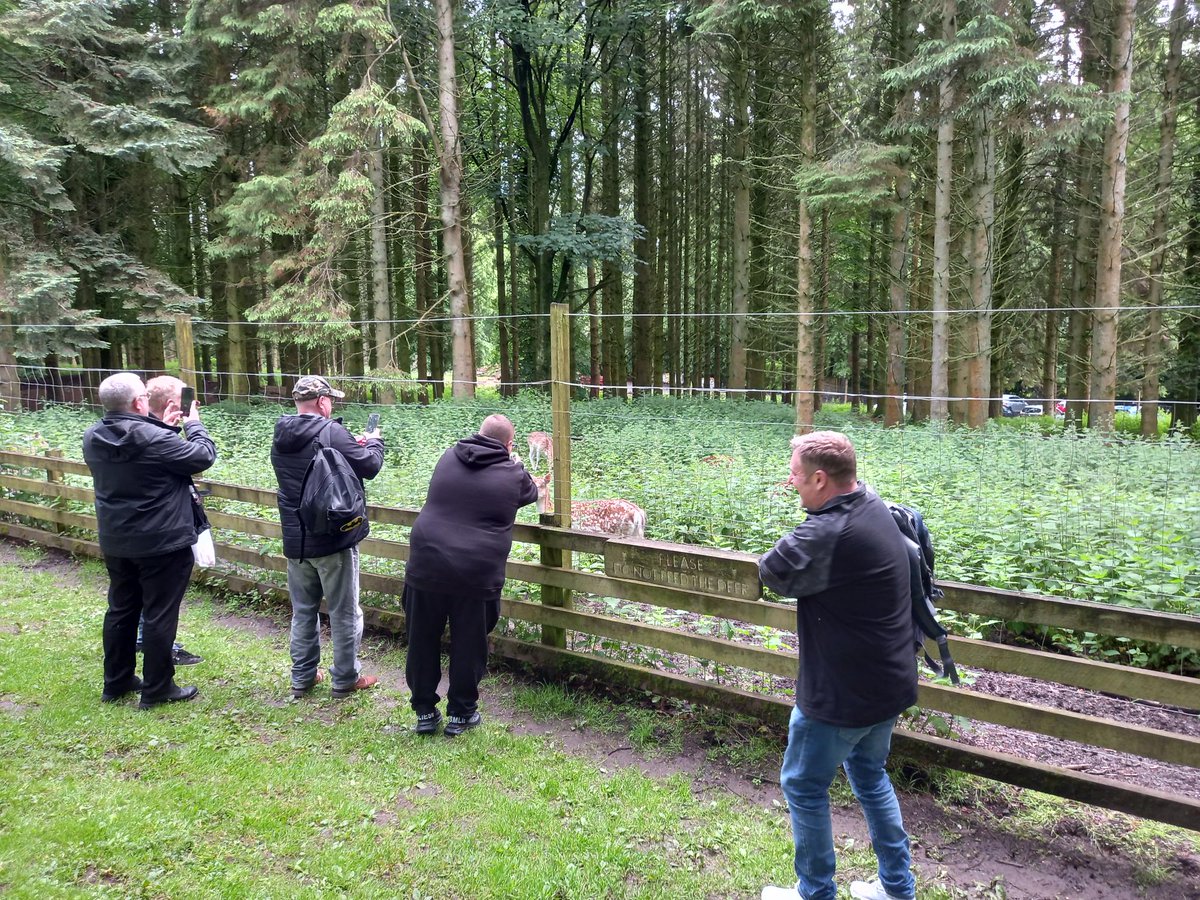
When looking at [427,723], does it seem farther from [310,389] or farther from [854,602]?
[854,602]

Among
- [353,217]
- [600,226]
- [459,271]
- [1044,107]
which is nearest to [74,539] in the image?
[353,217]

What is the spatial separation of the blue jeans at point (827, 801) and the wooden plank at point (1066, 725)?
2.46ft

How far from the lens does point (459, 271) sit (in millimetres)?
15352

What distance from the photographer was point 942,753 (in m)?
3.49

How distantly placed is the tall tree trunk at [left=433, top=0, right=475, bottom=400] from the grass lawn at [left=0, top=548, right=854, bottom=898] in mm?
10555

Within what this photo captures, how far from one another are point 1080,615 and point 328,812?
3.56 meters

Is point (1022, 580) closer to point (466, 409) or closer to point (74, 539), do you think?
point (466, 409)

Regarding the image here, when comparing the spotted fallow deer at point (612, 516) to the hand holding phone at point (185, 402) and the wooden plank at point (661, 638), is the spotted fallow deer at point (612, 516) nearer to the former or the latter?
the wooden plank at point (661, 638)

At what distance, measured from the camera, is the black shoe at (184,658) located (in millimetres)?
5277

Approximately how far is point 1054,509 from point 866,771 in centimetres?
382

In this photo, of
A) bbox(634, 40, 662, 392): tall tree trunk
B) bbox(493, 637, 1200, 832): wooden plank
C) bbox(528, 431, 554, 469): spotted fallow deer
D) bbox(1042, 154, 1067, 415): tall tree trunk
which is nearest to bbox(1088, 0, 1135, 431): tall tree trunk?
bbox(1042, 154, 1067, 415): tall tree trunk

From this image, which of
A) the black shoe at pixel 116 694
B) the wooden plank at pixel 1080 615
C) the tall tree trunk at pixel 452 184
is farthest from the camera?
the tall tree trunk at pixel 452 184

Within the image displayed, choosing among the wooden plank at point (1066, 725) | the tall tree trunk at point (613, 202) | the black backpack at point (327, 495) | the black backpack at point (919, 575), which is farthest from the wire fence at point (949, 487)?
the tall tree trunk at point (613, 202)

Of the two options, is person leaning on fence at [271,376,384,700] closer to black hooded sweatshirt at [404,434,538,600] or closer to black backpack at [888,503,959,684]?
black hooded sweatshirt at [404,434,538,600]
